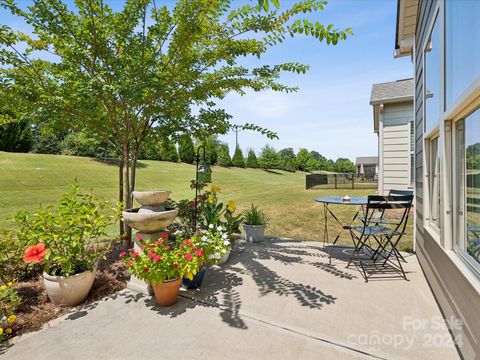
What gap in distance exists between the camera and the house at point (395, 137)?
23.8 feet

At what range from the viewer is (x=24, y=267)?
3.19m

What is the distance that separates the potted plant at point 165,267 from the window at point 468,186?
7.48 ft

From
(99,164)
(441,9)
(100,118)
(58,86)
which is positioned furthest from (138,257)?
(99,164)

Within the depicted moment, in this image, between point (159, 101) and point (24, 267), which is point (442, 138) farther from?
point (24, 267)

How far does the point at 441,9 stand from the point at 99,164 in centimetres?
2153

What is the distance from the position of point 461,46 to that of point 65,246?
13.1 ft

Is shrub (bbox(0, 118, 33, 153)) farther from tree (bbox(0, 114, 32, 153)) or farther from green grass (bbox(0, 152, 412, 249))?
green grass (bbox(0, 152, 412, 249))

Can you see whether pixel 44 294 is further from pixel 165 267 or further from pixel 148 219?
pixel 165 267

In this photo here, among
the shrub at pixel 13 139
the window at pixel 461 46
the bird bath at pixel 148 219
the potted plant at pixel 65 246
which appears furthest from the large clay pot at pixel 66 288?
the shrub at pixel 13 139

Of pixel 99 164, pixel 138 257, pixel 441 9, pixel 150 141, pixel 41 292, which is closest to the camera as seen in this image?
pixel 441 9

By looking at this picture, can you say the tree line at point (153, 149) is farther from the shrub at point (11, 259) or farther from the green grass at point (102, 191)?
the shrub at point (11, 259)

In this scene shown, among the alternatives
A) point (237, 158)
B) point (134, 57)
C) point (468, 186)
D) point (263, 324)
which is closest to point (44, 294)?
point (263, 324)

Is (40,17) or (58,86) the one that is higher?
(40,17)

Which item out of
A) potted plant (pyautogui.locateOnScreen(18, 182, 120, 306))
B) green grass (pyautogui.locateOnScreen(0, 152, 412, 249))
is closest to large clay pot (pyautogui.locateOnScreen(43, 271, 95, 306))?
potted plant (pyautogui.locateOnScreen(18, 182, 120, 306))
